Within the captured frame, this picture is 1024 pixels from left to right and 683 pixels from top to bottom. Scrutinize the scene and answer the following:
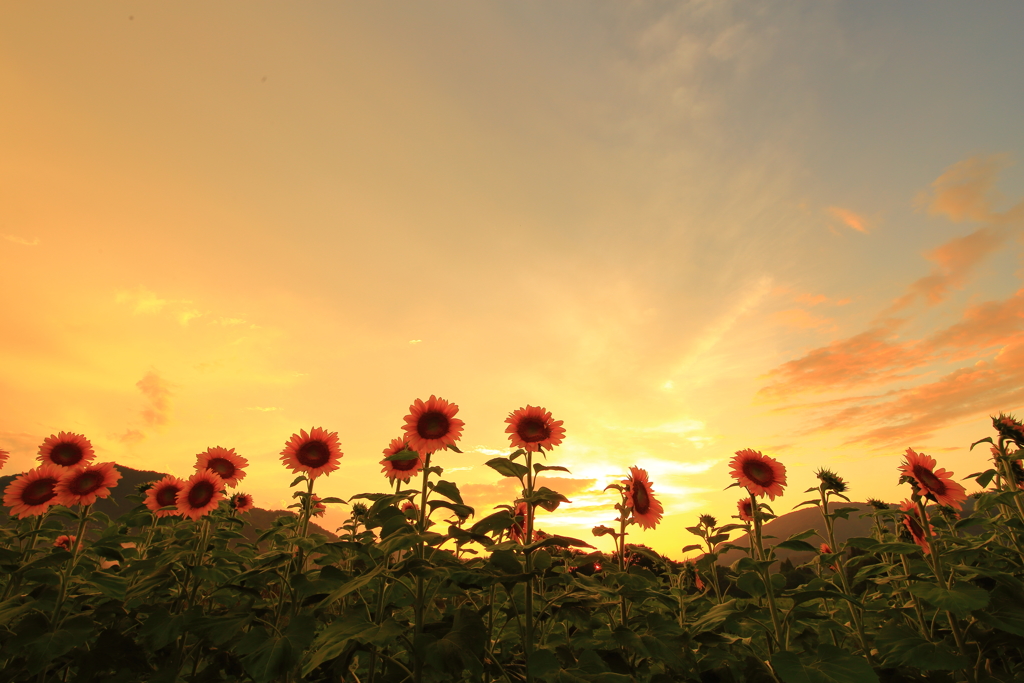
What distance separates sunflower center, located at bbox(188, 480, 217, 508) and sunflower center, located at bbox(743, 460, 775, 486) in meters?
6.09

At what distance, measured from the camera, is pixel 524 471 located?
4.93 m

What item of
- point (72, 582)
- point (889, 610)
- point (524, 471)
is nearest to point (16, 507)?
point (72, 582)

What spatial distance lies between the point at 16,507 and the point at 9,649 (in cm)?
212

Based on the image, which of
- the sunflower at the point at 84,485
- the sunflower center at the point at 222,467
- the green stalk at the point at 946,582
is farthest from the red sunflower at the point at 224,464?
the green stalk at the point at 946,582

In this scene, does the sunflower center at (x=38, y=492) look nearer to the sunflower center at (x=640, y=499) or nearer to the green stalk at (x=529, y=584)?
the green stalk at (x=529, y=584)

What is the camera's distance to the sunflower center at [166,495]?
267 inches

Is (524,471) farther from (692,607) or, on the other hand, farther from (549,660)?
(692,607)

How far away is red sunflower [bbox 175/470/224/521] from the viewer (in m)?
5.90

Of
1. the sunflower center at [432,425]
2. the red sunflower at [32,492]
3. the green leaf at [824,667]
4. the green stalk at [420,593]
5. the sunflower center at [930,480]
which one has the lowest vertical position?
the green leaf at [824,667]

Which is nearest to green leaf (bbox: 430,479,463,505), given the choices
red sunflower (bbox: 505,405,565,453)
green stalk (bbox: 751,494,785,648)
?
red sunflower (bbox: 505,405,565,453)

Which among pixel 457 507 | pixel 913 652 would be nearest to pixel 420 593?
pixel 457 507

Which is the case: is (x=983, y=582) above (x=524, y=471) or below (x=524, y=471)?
below

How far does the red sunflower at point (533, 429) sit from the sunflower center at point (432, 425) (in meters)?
0.68

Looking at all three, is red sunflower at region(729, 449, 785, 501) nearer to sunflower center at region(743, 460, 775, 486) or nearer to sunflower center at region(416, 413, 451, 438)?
sunflower center at region(743, 460, 775, 486)
